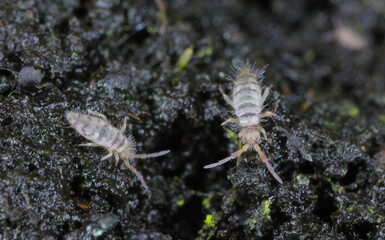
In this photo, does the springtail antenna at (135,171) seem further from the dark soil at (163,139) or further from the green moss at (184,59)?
the green moss at (184,59)

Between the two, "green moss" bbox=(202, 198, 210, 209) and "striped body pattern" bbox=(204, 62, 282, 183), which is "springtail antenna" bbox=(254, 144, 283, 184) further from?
"green moss" bbox=(202, 198, 210, 209)

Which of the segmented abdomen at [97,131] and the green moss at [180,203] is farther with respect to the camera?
the green moss at [180,203]

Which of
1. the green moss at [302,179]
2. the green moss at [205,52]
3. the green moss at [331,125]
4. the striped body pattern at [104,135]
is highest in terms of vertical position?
the green moss at [205,52]

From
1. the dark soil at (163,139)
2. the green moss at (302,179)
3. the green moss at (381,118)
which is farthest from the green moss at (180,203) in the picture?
the green moss at (381,118)

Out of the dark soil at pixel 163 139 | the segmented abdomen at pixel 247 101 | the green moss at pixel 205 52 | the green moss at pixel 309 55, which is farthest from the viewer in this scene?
the green moss at pixel 309 55

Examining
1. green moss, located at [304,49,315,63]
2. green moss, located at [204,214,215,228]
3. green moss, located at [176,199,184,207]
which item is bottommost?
green moss, located at [204,214,215,228]

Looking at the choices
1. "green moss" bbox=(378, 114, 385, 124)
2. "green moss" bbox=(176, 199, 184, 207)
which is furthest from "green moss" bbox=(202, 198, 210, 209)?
"green moss" bbox=(378, 114, 385, 124)

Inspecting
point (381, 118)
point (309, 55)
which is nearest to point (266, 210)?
point (381, 118)
